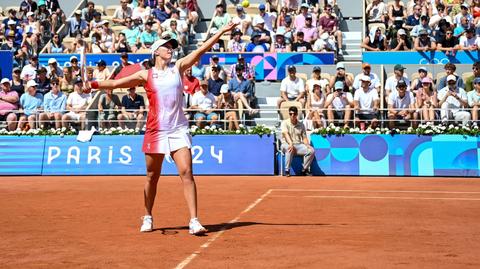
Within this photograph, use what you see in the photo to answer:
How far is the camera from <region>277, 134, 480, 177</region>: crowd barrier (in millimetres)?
20125

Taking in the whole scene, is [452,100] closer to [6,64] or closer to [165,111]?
[165,111]

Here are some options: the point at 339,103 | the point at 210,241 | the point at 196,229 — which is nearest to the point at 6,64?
the point at 339,103

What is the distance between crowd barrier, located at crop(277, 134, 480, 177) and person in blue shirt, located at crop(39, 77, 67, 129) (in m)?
6.95

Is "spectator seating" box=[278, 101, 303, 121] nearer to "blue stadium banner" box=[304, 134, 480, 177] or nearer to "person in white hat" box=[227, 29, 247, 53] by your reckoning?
"blue stadium banner" box=[304, 134, 480, 177]

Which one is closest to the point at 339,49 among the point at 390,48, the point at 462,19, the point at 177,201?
the point at 390,48

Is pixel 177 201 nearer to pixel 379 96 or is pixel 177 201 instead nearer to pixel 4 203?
pixel 4 203

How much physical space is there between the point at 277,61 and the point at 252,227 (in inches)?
600

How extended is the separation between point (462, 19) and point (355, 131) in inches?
282

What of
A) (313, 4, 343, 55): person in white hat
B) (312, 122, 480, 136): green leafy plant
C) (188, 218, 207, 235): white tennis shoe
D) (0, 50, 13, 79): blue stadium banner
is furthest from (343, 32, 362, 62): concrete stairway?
(188, 218, 207, 235): white tennis shoe

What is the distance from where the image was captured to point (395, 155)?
2050cm

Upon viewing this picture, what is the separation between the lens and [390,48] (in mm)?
24922

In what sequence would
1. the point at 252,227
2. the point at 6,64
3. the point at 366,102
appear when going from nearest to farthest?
the point at 252,227
the point at 366,102
the point at 6,64

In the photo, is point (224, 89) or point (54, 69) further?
point (54, 69)

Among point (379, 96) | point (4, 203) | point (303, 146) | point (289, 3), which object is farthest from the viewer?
point (289, 3)
